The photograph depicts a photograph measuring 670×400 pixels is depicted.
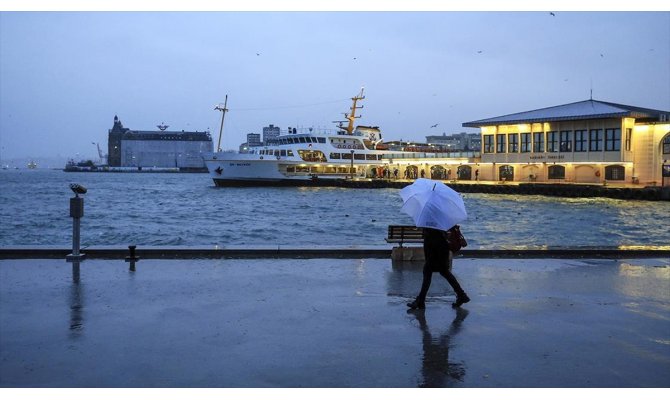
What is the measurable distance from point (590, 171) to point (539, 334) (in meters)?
56.2

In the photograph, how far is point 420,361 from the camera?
16.7 feet

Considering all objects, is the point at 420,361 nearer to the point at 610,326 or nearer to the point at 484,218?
the point at 610,326

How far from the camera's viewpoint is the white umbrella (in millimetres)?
6980

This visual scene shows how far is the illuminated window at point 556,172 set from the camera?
60000mm

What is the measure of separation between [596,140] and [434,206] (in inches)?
2117

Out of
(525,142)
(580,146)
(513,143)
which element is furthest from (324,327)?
(513,143)

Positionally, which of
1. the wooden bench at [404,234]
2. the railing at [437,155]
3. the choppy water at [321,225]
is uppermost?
the railing at [437,155]

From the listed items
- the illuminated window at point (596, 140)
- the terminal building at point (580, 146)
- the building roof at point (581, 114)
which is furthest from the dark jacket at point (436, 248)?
the illuminated window at point (596, 140)

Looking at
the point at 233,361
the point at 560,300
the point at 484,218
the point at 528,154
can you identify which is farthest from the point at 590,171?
the point at 233,361

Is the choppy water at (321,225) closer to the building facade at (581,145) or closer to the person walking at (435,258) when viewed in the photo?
the building facade at (581,145)

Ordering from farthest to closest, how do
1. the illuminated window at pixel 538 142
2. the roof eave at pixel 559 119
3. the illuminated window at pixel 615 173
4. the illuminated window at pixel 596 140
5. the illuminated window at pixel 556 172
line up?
the illuminated window at pixel 556 172 < the illuminated window at pixel 538 142 < the illuminated window at pixel 596 140 < the illuminated window at pixel 615 173 < the roof eave at pixel 559 119

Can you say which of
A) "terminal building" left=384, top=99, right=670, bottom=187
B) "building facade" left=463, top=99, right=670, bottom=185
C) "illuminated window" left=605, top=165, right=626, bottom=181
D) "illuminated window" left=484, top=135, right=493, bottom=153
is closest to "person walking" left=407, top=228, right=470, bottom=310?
"terminal building" left=384, top=99, right=670, bottom=187

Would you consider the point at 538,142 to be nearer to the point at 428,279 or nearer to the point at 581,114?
the point at 581,114

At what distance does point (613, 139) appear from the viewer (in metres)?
53.9
